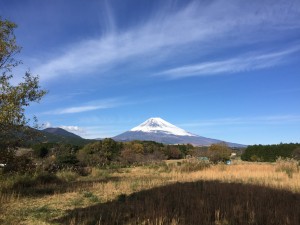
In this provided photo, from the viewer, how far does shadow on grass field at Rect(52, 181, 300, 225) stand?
8.24 m

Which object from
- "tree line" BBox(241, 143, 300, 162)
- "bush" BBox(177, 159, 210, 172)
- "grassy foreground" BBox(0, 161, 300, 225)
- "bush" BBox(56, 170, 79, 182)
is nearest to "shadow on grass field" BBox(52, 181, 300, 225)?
"grassy foreground" BBox(0, 161, 300, 225)

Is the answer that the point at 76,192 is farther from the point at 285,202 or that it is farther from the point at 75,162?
the point at 75,162

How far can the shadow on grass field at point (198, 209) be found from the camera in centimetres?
824

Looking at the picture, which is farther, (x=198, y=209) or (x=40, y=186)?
(x=40, y=186)

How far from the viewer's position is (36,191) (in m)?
14.2

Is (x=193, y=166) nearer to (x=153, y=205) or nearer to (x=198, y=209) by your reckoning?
(x=153, y=205)

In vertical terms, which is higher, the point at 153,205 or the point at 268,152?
the point at 268,152

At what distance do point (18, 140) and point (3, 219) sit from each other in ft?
14.7

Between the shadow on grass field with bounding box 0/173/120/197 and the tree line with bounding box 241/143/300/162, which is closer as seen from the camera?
the shadow on grass field with bounding box 0/173/120/197

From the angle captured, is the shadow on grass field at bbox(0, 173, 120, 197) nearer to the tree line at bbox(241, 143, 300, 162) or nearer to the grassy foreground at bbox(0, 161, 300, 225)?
the grassy foreground at bbox(0, 161, 300, 225)

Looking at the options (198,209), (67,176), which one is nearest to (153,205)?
(198,209)

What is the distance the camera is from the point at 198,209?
9.39 meters

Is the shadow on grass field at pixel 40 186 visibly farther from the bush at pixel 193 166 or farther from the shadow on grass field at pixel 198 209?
the bush at pixel 193 166

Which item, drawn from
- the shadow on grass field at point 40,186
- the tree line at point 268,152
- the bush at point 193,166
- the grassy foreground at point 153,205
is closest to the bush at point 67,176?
the shadow on grass field at point 40,186
